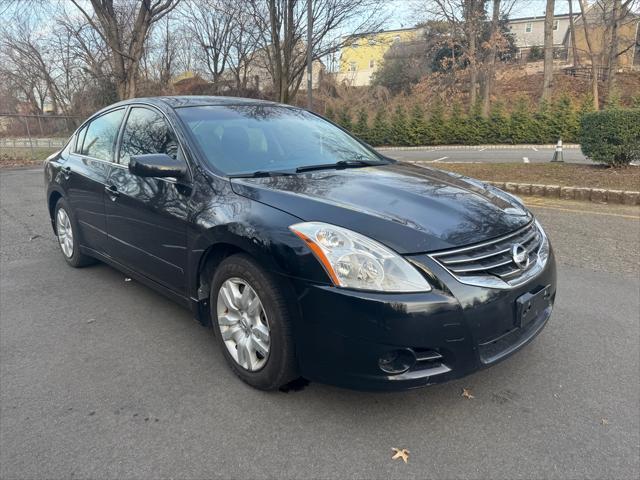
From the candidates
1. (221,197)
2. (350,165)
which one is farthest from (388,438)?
(350,165)

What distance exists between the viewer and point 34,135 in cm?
2048

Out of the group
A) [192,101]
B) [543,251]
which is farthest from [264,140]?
[543,251]

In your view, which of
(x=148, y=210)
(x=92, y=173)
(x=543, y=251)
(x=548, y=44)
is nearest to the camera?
(x=543, y=251)

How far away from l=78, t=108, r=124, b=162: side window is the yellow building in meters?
19.1

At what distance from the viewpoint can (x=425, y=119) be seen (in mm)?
26391

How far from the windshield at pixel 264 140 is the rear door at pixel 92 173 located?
101 cm

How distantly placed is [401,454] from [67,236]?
4144mm

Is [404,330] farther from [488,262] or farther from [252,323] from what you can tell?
[252,323]

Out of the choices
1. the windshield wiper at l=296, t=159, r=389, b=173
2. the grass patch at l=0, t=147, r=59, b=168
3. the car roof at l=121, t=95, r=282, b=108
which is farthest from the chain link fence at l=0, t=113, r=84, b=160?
the windshield wiper at l=296, t=159, r=389, b=173

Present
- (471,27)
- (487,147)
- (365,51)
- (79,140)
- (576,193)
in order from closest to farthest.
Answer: (79,140) → (576,193) → (487,147) → (471,27) → (365,51)

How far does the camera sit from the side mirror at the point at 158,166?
2898 millimetres

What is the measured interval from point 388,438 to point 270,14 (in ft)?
72.1

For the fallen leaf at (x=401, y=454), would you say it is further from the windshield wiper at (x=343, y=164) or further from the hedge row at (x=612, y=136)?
the hedge row at (x=612, y=136)

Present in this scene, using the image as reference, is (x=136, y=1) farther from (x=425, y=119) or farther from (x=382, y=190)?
(x=382, y=190)
